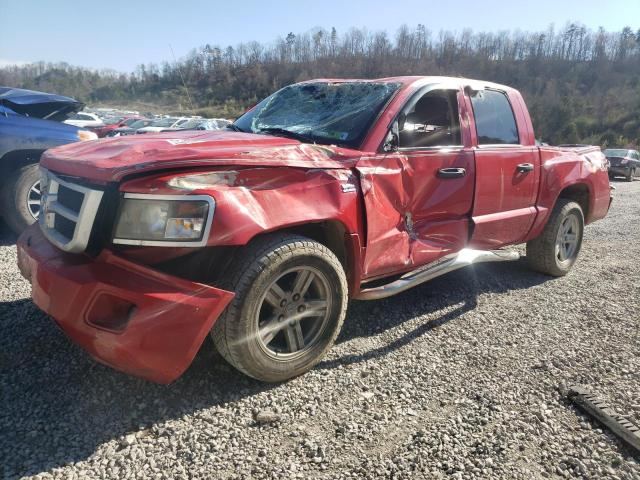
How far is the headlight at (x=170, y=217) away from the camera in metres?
2.18

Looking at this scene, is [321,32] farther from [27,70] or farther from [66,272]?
[66,272]

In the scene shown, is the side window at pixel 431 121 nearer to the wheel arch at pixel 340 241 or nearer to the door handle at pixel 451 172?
the door handle at pixel 451 172

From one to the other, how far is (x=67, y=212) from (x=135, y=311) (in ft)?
2.26

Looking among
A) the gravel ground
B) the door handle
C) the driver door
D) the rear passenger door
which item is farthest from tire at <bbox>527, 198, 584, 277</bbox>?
the door handle

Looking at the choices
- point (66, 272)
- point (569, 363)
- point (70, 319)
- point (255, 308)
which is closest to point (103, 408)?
point (70, 319)

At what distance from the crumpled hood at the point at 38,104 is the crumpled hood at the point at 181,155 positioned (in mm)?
3314

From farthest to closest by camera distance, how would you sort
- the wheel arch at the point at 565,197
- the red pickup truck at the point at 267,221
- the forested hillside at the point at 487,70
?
the forested hillside at the point at 487,70, the wheel arch at the point at 565,197, the red pickup truck at the point at 267,221

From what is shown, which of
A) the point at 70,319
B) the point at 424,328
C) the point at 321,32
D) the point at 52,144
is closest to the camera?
the point at 70,319

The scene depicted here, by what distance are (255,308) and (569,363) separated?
215cm

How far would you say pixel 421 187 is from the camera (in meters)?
3.27

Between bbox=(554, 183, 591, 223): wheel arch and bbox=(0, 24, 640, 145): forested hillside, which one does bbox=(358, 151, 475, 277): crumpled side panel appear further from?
bbox=(0, 24, 640, 145): forested hillside

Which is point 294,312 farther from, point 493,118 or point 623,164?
point 623,164

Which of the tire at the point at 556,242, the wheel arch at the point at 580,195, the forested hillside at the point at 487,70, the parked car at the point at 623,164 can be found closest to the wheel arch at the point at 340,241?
the tire at the point at 556,242

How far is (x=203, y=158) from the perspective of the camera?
2.28 metres
